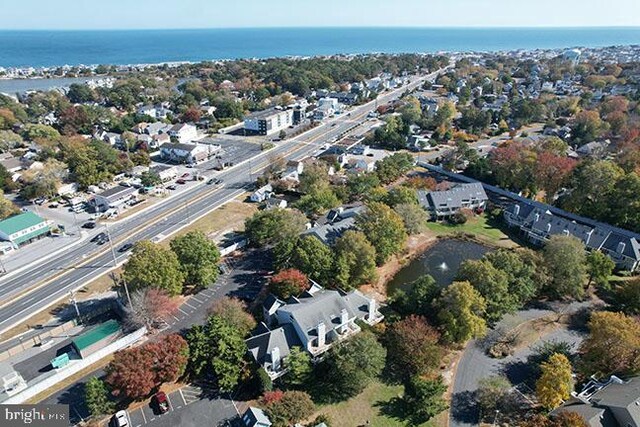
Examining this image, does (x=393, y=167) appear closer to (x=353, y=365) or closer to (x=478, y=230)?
(x=478, y=230)

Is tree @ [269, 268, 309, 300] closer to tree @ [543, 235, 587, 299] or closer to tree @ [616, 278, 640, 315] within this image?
tree @ [543, 235, 587, 299]

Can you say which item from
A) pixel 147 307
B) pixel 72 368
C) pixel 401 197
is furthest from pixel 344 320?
pixel 401 197

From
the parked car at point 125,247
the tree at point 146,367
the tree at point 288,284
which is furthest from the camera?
the parked car at point 125,247

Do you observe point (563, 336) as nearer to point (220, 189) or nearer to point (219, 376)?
point (219, 376)

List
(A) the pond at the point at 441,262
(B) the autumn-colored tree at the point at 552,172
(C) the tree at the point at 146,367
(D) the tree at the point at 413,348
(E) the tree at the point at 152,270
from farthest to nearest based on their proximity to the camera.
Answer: (B) the autumn-colored tree at the point at 552,172 < (A) the pond at the point at 441,262 < (E) the tree at the point at 152,270 < (D) the tree at the point at 413,348 < (C) the tree at the point at 146,367

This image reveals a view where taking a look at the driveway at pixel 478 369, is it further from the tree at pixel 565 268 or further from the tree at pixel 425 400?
the tree at pixel 565 268

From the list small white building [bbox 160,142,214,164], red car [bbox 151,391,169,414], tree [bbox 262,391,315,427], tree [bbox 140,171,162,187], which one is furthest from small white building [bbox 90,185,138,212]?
tree [bbox 262,391,315,427]

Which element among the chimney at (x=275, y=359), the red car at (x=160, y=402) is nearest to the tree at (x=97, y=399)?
the red car at (x=160, y=402)
